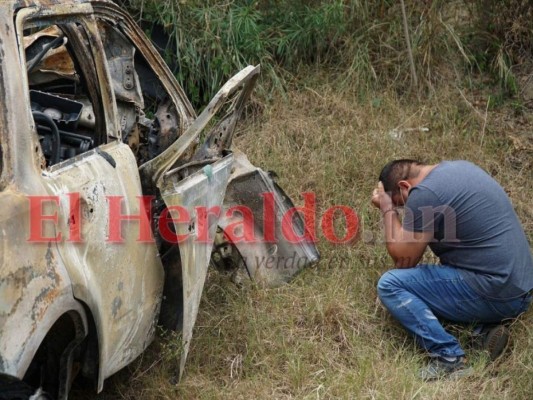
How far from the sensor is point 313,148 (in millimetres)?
6715

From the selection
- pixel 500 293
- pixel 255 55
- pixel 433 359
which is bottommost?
pixel 433 359

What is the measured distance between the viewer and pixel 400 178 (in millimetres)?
4617

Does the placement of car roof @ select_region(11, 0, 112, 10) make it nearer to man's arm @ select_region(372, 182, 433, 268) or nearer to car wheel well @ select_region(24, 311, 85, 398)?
car wheel well @ select_region(24, 311, 85, 398)

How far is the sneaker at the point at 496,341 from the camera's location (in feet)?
14.9

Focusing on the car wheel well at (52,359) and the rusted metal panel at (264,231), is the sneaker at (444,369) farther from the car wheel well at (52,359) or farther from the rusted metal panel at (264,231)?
the car wheel well at (52,359)

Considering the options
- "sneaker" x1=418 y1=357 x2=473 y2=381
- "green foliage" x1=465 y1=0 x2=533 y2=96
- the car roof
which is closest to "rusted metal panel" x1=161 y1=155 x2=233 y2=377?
the car roof

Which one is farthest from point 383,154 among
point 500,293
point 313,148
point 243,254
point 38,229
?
point 38,229

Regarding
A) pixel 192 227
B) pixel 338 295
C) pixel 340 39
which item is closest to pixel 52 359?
pixel 192 227

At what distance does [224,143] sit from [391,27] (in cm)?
335

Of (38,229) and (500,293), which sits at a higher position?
(38,229)

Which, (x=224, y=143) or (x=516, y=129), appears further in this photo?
(x=516, y=129)

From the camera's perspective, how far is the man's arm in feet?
14.8

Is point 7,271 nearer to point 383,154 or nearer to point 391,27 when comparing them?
point 383,154

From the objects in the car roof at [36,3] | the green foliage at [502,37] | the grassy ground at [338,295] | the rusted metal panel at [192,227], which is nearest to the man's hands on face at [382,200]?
the grassy ground at [338,295]
